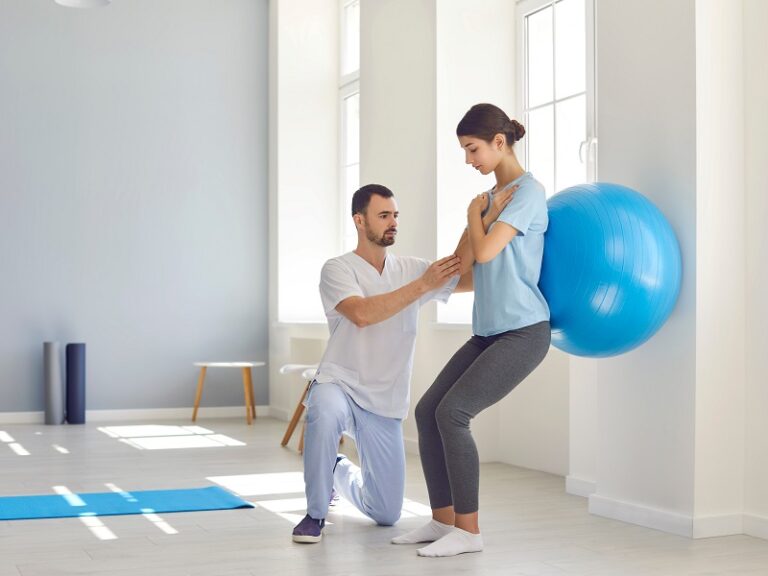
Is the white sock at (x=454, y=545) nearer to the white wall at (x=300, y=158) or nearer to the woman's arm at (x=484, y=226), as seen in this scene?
the woman's arm at (x=484, y=226)

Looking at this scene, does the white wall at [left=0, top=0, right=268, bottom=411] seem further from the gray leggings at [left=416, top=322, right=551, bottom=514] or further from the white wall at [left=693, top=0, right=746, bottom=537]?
the white wall at [left=693, top=0, right=746, bottom=537]

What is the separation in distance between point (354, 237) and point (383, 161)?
64.2 inches

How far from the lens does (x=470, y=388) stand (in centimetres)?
309

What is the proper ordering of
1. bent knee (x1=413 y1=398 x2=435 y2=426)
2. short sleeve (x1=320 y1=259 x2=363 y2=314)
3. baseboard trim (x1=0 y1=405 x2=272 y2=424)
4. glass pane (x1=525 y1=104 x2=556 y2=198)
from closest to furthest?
1. bent knee (x1=413 y1=398 x2=435 y2=426)
2. short sleeve (x1=320 y1=259 x2=363 y2=314)
3. glass pane (x1=525 y1=104 x2=556 y2=198)
4. baseboard trim (x1=0 y1=405 x2=272 y2=424)

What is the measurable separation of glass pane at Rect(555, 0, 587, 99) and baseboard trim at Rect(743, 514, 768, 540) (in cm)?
243

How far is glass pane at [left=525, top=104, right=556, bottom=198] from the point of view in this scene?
213 inches

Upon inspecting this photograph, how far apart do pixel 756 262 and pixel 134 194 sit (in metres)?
5.28

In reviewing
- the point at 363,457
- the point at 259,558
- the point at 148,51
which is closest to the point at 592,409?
the point at 363,457

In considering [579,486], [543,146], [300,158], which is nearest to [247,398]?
[300,158]

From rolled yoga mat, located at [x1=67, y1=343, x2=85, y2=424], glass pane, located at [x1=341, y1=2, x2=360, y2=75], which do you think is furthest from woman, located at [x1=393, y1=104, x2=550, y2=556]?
glass pane, located at [x1=341, y1=2, x2=360, y2=75]

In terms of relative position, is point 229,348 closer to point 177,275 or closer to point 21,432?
point 177,275

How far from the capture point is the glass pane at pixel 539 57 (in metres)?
5.48

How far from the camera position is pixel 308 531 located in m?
3.34

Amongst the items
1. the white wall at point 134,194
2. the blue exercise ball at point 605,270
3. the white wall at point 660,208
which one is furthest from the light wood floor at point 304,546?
the white wall at point 134,194
